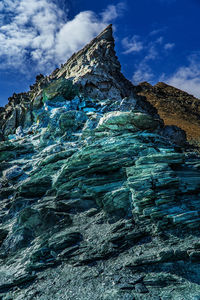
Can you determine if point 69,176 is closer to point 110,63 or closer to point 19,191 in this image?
point 19,191

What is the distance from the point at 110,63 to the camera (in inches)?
1864

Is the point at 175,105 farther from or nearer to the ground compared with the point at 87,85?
farther from the ground

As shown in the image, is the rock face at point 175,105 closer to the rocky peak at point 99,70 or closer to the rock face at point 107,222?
the rocky peak at point 99,70

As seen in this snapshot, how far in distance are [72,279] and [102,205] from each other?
4858mm

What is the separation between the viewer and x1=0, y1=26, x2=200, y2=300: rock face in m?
8.47

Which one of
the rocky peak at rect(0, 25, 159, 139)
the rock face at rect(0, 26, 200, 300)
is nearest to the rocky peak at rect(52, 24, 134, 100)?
the rocky peak at rect(0, 25, 159, 139)

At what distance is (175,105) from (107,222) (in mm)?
138217

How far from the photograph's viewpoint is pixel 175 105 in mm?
134000

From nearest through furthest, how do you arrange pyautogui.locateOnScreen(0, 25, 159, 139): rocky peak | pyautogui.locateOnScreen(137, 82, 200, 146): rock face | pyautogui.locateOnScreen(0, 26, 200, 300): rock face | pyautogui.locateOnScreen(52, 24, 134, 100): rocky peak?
pyautogui.locateOnScreen(0, 26, 200, 300): rock face
pyautogui.locateOnScreen(0, 25, 159, 139): rocky peak
pyautogui.locateOnScreen(52, 24, 134, 100): rocky peak
pyautogui.locateOnScreen(137, 82, 200, 146): rock face

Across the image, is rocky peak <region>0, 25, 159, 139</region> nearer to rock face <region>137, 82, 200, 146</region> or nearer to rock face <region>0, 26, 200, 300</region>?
rock face <region>0, 26, 200, 300</region>

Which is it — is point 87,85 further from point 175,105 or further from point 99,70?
point 175,105

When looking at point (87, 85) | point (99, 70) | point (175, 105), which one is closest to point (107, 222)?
point (87, 85)

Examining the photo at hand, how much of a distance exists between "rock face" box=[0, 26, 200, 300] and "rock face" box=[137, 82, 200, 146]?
290ft

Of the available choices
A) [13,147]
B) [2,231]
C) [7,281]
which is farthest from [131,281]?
[13,147]
